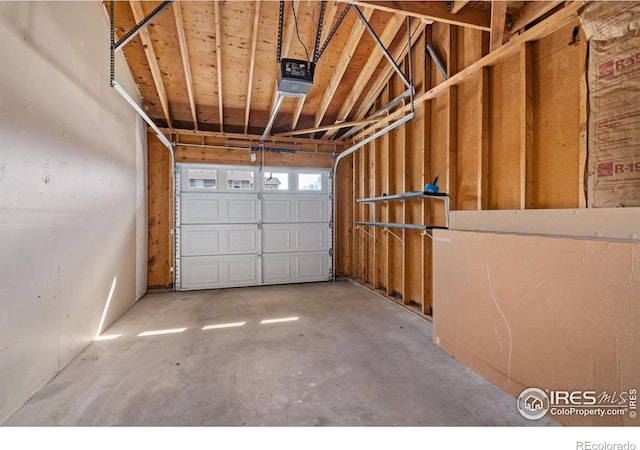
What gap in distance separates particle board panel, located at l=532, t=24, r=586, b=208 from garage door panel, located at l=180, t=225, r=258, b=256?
4.67 m

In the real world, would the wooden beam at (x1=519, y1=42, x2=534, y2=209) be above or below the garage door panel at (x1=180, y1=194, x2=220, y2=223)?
above

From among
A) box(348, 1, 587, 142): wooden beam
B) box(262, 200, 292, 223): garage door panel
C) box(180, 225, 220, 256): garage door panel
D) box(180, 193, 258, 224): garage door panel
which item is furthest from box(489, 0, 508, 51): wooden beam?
box(180, 225, 220, 256): garage door panel

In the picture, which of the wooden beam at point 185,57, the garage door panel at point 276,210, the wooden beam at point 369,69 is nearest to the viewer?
the wooden beam at point 185,57

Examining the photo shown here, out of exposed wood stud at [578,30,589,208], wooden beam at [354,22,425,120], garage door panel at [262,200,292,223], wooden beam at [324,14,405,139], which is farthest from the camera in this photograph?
garage door panel at [262,200,292,223]

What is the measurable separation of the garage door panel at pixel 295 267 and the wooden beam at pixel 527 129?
4.10 metres

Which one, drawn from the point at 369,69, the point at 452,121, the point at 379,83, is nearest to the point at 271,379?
the point at 452,121

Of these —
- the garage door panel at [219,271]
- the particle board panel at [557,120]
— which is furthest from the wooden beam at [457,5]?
the garage door panel at [219,271]

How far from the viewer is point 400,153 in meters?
4.37

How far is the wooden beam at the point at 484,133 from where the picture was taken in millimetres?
2896

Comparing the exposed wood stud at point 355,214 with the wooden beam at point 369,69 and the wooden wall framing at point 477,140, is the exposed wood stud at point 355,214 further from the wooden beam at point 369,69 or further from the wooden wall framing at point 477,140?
the wooden beam at point 369,69

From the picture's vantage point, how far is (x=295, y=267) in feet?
19.4

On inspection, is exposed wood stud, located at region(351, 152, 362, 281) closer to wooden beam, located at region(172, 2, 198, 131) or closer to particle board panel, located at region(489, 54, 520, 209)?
particle board panel, located at region(489, 54, 520, 209)

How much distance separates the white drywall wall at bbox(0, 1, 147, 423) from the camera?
6.00ft
